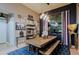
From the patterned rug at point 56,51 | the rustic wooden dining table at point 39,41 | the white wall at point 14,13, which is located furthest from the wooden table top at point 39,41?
the white wall at point 14,13

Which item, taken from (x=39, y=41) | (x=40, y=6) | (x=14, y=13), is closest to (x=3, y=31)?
(x=14, y=13)

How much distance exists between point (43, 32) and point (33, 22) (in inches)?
9.1

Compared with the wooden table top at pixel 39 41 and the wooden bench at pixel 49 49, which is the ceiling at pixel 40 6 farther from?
the wooden bench at pixel 49 49

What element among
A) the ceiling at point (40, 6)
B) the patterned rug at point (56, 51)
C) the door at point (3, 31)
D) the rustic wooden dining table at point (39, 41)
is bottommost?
the patterned rug at point (56, 51)

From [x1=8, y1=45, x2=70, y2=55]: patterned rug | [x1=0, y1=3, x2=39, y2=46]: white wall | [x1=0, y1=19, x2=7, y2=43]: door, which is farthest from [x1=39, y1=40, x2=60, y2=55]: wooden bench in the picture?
[x1=0, y1=19, x2=7, y2=43]: door

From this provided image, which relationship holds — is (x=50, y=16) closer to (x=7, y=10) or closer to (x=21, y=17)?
(x=21, y=17)

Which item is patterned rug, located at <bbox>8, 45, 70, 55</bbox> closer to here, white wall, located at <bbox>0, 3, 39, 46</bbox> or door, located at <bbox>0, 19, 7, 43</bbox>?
white wall, located at <bbox>0, 3, 39, 46</bbox>

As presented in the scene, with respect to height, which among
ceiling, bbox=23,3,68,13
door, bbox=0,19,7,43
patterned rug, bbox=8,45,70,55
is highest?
ceiling, bbox=23,3,68,13

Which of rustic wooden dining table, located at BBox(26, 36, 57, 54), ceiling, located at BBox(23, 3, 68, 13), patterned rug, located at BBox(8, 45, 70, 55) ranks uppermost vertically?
ceiling, located at BBox(23, 3, 68, 13)

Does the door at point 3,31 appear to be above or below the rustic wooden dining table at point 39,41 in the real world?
above

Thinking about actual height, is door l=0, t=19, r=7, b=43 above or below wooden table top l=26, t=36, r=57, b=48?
above

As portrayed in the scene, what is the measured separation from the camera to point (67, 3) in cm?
188

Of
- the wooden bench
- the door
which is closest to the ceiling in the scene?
the door

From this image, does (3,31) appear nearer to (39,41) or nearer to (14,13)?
(14,13)
